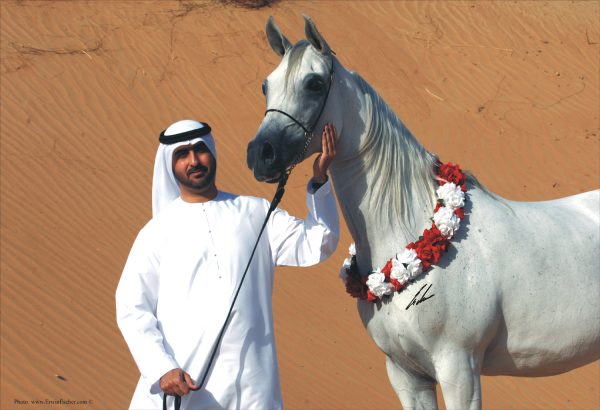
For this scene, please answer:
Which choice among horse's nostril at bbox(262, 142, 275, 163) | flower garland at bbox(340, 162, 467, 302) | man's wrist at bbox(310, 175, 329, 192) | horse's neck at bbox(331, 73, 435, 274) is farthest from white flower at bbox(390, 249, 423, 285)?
horse's nostril at bbox(262, 142, 275, 163)

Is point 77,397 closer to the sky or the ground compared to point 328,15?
closer to the ground

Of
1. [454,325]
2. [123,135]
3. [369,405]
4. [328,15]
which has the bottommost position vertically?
[369,405]

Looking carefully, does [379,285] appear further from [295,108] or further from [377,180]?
[295,108]

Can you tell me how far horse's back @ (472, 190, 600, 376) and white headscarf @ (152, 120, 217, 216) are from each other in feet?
4.28

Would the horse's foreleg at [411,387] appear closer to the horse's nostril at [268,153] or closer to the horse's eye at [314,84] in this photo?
the horse's nostril at [268,153]

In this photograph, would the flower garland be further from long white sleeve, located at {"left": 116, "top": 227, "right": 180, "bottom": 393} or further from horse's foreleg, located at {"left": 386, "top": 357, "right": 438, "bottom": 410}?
long white sleeve, located at {"left": 116, "top": 227, "right": 180, "bottom": 393}

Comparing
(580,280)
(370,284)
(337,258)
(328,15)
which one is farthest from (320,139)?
(328,15)

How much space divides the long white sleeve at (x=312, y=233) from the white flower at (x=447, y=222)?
0.48 m

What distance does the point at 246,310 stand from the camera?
14.3 ft

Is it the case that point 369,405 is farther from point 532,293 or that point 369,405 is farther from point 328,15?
point 328,15

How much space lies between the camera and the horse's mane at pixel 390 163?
15.0 feet

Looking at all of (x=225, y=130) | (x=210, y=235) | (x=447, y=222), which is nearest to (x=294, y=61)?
(x=210, y=235)

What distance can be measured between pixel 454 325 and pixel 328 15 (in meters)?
13.5

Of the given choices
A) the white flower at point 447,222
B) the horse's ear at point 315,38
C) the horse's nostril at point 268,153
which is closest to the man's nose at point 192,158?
the horse's nostril at point 268,153
